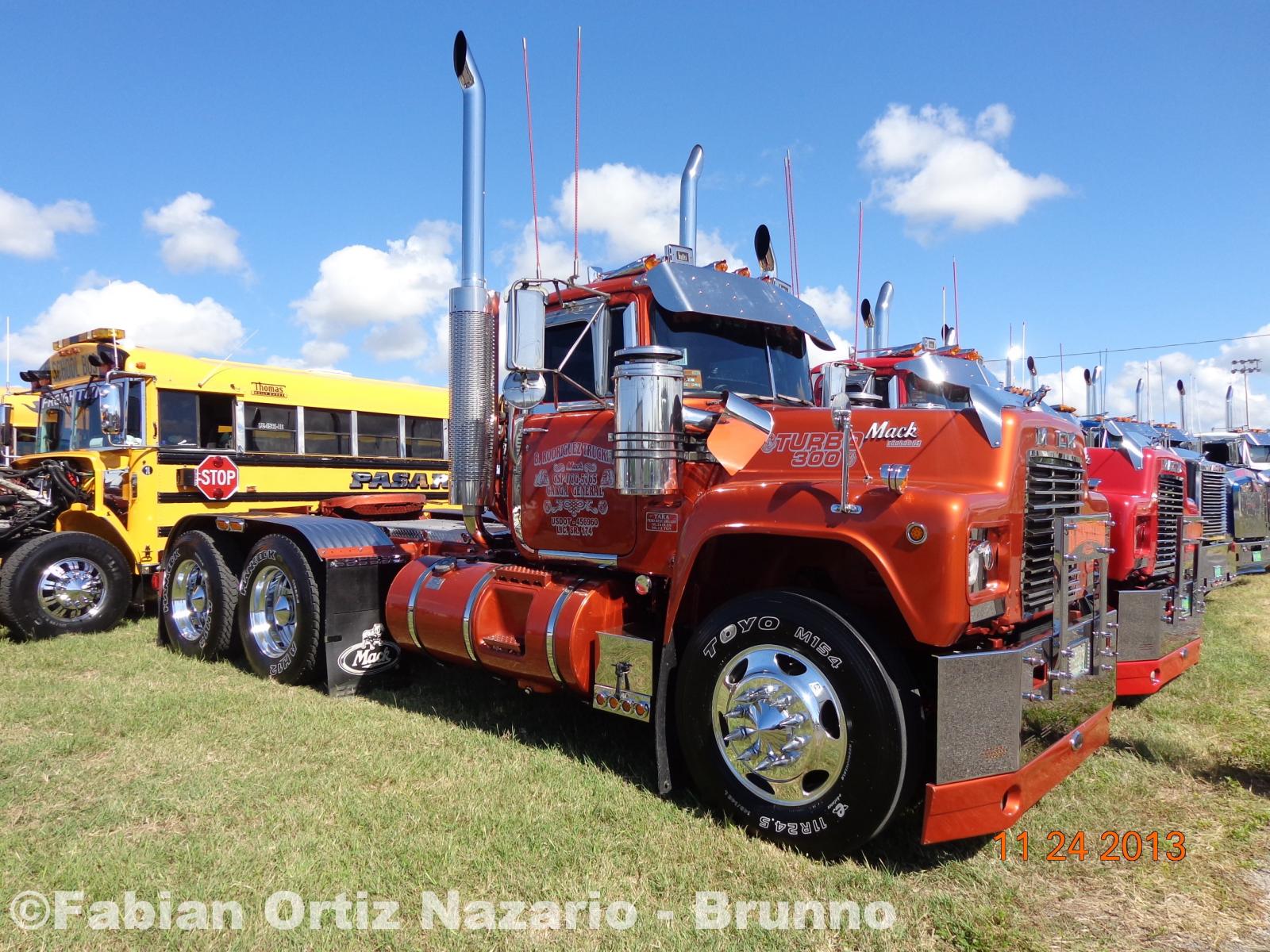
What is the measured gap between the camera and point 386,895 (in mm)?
3258

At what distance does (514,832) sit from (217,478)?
6.69 metres

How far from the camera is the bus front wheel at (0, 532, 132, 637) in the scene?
301 inches

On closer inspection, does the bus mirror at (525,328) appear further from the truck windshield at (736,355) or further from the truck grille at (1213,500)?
the truck grille at (1213,500)

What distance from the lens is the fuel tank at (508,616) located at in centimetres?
450

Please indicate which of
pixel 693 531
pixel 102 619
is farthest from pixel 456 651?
pixel 102 619

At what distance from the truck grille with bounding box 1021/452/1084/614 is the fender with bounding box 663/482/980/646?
1.05 feet

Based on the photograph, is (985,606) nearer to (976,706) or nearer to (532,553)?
(976,706)

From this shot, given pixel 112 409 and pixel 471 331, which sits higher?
pixel 471 331

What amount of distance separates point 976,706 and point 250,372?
845 centimetres

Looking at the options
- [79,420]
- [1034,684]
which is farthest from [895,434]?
[79,420]

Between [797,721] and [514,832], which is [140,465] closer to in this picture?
[514,832]

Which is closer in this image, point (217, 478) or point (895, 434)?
point (895, 434)

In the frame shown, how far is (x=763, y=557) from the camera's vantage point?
414 centimetres

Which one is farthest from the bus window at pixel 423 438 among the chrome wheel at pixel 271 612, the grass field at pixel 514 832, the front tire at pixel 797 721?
→ the front tire at pixel 797 721
